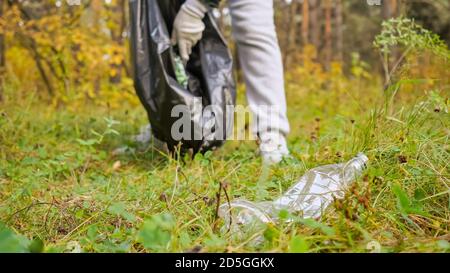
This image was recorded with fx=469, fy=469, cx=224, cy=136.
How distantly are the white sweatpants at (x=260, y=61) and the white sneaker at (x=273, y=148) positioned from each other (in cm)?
3

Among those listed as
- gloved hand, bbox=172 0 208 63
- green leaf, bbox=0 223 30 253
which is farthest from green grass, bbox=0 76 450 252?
gloved hand, bbox=172 0 208 63

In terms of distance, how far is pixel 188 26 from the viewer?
2.12 metres

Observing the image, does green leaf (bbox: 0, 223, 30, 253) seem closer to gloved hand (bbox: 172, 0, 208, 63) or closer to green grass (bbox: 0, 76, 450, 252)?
Answer: green grass (bbox: 0, 76, 450, 252)

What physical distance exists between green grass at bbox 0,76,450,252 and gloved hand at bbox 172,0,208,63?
1.76ft

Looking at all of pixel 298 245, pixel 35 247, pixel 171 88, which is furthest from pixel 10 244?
pixel 171 88

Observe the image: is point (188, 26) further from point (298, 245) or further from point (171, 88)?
point (298, 245)

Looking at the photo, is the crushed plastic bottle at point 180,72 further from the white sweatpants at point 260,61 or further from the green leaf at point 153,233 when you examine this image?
the green leaf at point 153,233

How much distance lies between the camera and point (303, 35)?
456 inches

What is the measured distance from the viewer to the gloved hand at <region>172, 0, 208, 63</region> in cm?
210

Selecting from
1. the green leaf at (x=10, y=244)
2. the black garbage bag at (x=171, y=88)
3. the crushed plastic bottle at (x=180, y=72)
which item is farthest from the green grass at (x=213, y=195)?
the crushed plastic bottle at (x=180, y=72)

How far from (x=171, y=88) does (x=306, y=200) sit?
0.99 metres

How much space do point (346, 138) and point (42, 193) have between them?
46.0 inches

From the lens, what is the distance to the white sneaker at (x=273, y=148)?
192 centimetres
